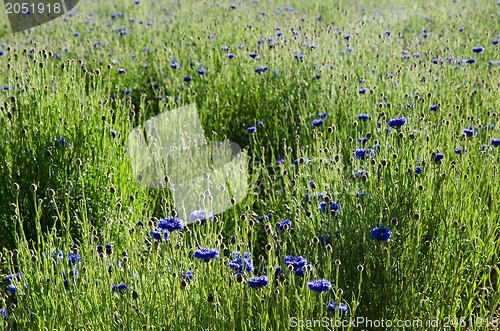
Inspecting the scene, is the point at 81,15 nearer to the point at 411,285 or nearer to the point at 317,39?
the point at 317,39

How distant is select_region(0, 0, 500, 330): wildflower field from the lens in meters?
1.74

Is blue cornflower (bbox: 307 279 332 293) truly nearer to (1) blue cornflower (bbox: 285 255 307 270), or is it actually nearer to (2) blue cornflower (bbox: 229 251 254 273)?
(1) blue cornflower (bbox: 285 255 307 270)

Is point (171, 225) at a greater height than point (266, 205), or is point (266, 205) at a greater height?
point (171, 225)

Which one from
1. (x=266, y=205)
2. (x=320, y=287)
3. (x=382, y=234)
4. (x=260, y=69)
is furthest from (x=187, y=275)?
(x=260, y=69)

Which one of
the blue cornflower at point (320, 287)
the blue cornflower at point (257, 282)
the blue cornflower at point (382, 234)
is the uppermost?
the blue cornflower at point (382, 234)

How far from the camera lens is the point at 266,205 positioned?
300 cm

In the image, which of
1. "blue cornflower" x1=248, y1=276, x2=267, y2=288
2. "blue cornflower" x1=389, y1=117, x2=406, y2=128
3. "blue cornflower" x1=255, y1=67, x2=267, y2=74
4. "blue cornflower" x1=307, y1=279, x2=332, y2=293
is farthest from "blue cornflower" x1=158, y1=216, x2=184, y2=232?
"blue cornflower" x1=255, y1=67, x2=267, y2=74

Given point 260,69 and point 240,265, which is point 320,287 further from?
point 260,69

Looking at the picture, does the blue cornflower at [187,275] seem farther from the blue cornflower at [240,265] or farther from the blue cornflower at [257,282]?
the blue cornflower at [257,282]

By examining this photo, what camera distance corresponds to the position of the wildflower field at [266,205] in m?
1.74

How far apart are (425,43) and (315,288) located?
5237 millimetres

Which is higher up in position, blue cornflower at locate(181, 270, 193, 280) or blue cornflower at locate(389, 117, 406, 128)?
blue cornflower at locate(389, 117, 406, 128)

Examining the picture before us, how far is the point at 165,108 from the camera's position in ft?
13.1

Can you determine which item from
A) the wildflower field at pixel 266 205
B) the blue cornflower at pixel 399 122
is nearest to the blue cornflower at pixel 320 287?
the wildflower field at pixel 266 205
